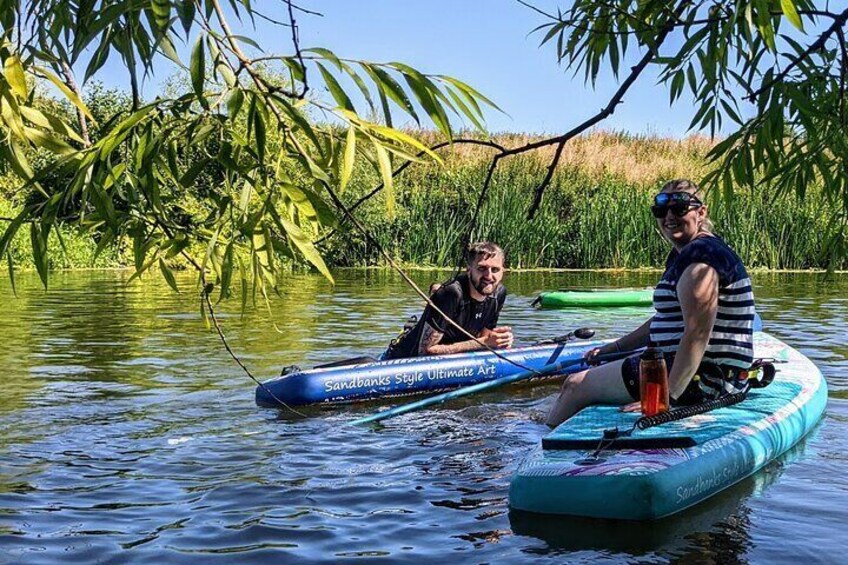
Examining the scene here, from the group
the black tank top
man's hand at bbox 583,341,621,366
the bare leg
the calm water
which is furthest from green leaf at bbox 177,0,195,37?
the black tank top

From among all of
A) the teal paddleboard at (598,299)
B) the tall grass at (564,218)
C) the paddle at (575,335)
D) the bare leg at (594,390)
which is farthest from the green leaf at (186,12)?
the tall grass at (564,218)

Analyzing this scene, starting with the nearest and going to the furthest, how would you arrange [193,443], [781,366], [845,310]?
[193,443] → [781,366] → [845,310]

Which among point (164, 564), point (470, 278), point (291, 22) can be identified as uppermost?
point (291, 22)

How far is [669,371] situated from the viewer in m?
5.54

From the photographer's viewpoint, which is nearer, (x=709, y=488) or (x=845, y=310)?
(x=709, y=488)

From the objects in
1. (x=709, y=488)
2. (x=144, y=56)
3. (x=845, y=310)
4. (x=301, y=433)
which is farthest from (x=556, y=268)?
(x=144, y=56)

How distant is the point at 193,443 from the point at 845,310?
11.8 m

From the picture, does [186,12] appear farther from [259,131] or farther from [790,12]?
[790,12]

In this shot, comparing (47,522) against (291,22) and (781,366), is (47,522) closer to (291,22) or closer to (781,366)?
(291,22)

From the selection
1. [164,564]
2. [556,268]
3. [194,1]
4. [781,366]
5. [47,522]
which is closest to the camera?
[194,1]

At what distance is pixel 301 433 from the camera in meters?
6.84

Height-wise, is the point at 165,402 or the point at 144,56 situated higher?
the point at 144,56

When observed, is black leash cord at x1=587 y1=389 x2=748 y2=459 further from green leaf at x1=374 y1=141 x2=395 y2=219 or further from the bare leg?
green leaf at x1=374 y1=141 x2=395 y2=219

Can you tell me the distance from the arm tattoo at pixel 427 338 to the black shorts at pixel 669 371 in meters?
2.81
